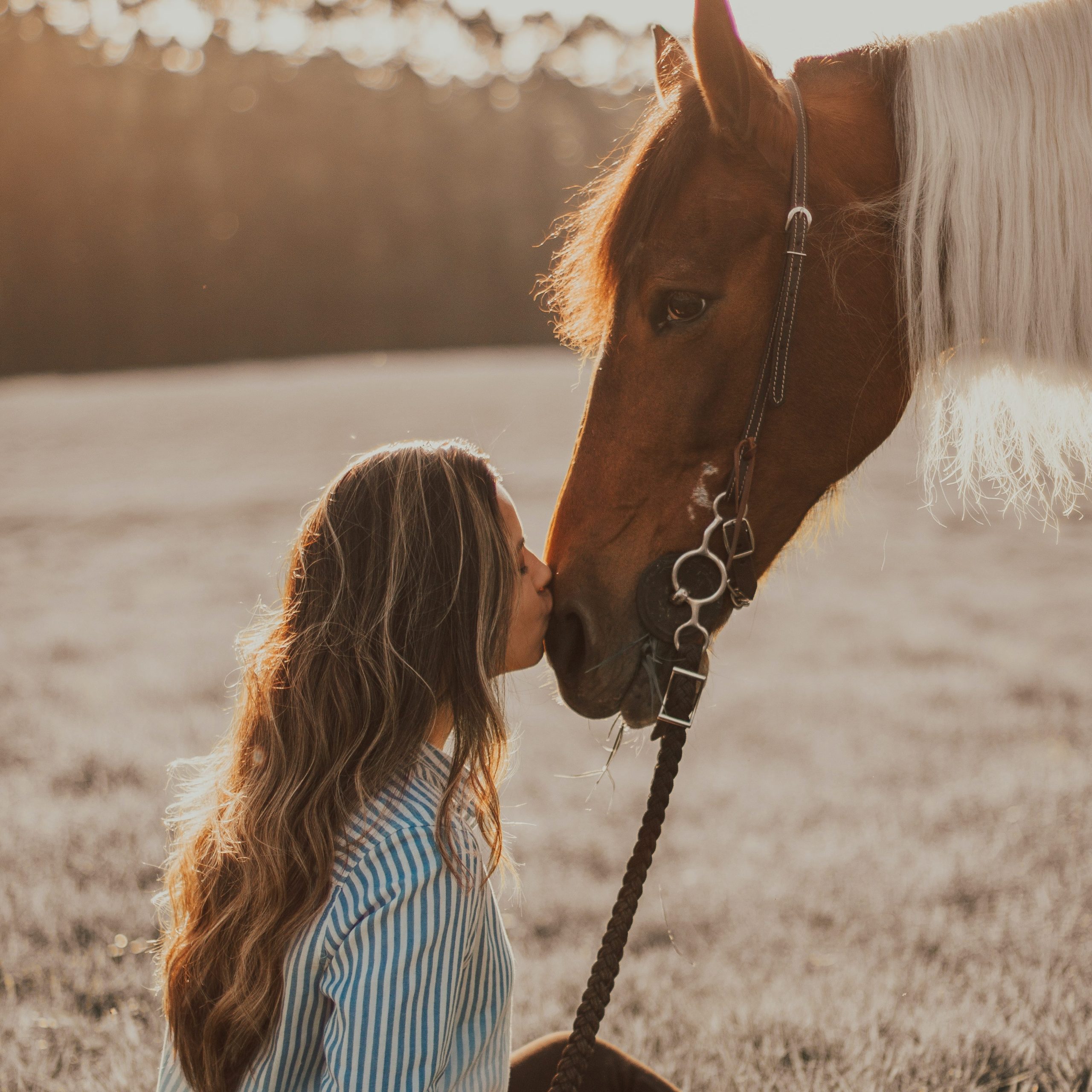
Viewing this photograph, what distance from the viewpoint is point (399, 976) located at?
1305 mm

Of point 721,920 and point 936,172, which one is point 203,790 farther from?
point 721,920

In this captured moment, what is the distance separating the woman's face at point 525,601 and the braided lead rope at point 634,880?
26 cm

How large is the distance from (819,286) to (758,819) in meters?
2.70

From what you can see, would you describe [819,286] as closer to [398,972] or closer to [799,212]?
[799,212]

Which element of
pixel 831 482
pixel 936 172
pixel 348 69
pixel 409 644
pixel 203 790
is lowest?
pixel 203 790

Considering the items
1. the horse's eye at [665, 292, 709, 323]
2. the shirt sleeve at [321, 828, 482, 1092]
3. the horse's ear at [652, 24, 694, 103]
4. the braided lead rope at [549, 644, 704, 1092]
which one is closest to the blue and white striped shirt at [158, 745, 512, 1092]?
the shirt sleeve at [321, 828, 482, 1092]

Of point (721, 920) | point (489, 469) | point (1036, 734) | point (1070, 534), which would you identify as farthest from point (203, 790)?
point (1070, 534)

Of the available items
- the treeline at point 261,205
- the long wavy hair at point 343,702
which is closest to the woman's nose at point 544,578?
the long wavy hair at point 343,702

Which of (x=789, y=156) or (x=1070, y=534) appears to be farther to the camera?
(x=1070, y=534)

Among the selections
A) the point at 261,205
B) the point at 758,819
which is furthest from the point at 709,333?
the point at 261,205

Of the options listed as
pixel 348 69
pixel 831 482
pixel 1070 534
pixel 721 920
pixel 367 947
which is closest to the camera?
pixel 367 947

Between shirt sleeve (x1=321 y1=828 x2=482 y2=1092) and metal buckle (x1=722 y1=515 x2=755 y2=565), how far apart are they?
0.75 m

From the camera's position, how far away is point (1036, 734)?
182 inches

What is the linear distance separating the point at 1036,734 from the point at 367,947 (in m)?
4.16
